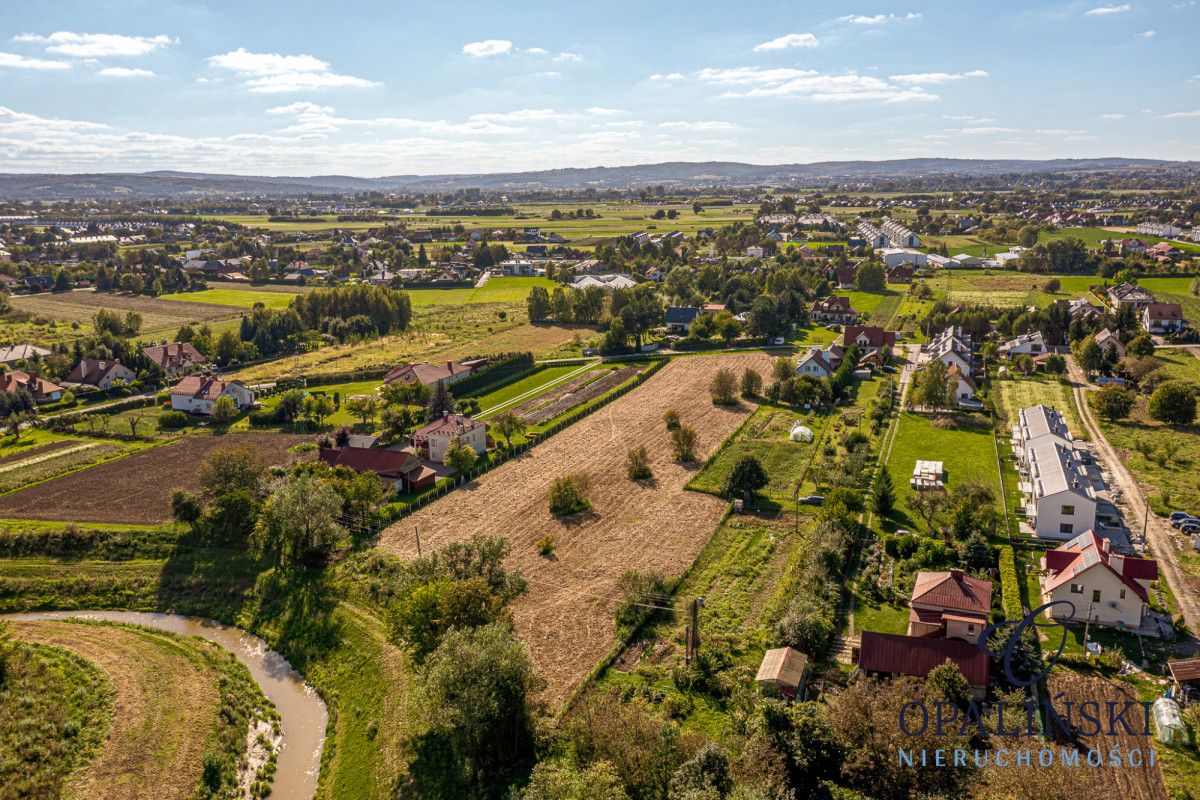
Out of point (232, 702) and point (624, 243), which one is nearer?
point (232, 702)

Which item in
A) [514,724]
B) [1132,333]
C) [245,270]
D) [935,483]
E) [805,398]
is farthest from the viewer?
[245,270]

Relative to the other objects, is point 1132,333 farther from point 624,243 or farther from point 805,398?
point 624,243

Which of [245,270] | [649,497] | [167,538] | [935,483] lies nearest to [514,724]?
[649,497]

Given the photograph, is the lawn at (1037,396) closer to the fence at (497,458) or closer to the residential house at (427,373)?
the fence at (497,458)

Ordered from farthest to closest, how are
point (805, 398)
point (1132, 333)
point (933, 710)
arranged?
point (1132, 333) < point (805, 398) < point (933, 710)

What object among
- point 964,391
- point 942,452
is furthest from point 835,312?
point 942,452

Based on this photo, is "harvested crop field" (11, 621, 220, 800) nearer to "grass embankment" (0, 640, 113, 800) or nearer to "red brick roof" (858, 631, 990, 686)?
"grass embankment" (0, 640, 113, 800)

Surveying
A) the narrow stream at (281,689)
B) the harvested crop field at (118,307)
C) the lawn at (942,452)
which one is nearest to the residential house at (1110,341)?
the lawn at (942,452)

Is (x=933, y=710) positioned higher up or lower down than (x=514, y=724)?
higher up
